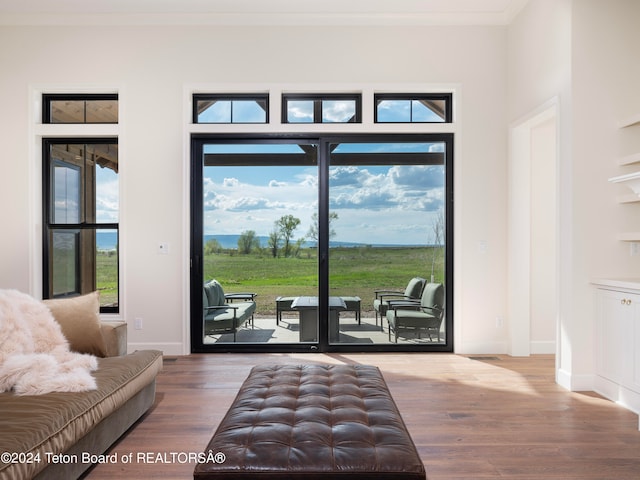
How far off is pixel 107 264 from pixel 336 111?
304 centimetres

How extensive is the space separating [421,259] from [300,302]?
141cm

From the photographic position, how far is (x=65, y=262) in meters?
4.73

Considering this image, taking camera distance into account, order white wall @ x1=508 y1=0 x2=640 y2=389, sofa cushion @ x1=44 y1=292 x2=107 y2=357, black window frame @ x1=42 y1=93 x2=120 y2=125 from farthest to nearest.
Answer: black window frame @ x1=42 y1=93 x2=120 y2=125 → white wall @ x1=508 y1=0 x2=640 y2=389 → sofa cushion @ x1=44 y1=292 x2=107 y2=357

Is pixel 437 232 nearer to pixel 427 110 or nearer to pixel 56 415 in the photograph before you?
pixel 427 110

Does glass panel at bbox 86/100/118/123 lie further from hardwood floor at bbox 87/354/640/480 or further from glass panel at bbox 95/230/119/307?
hardwood floor at bbox 87/354/640/480

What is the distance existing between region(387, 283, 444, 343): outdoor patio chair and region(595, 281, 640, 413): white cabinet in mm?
1576

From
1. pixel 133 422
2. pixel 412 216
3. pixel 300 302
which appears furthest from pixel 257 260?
pixel 133 422

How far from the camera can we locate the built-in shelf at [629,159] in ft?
10.8

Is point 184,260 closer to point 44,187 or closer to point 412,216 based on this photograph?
point 44,187

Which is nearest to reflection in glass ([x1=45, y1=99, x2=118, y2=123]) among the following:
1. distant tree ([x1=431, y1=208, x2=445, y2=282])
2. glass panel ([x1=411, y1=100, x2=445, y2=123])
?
glass panel ([x1=411, y1=100, x2=445, y2=123])

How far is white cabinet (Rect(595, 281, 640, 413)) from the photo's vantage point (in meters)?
2.99

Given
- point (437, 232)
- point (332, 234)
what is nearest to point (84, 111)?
point (332, 234)

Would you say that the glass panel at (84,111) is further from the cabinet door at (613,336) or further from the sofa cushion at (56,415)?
the cabinet door at (613,336)

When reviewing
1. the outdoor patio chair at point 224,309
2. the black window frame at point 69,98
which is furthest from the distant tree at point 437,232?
the black window frame at point 69,98
